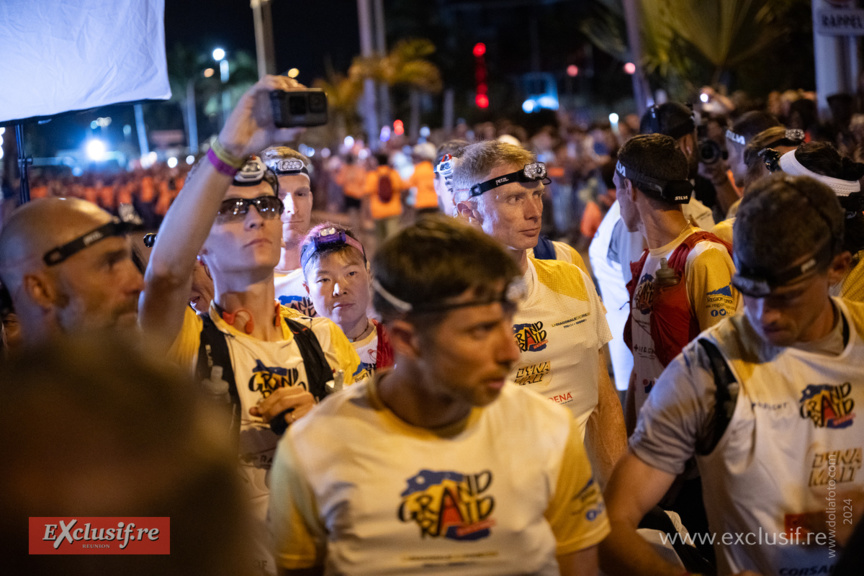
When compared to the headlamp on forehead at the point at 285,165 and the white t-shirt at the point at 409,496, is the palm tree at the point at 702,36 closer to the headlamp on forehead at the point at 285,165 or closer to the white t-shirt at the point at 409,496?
the headlamp on forehead at the point at 285,165

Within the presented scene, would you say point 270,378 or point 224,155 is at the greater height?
point 224,155

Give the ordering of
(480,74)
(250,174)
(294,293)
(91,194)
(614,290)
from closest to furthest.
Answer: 1. (250,174)
2. (294,293)
3. (614,290)
4. (91,194)
5. (480,74)

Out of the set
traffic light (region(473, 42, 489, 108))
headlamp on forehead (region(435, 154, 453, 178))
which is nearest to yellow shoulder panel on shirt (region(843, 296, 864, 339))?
headlamp on forehead (region(435, 154, 453, 178))

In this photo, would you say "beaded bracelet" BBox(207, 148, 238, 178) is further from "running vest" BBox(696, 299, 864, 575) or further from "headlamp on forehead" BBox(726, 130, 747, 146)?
"headlamp on forehead" BBox(726, 130, 747, 146)

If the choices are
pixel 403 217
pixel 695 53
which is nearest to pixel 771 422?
pixel 695 53

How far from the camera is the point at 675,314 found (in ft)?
13.7

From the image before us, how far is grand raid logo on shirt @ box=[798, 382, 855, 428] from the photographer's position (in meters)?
→ 2.59

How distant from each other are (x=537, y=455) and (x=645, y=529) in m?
1.11

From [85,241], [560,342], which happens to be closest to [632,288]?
[560,342]

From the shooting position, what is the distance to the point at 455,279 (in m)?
2.20

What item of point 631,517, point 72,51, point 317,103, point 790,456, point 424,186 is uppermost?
point 72,51

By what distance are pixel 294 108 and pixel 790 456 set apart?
193 cm

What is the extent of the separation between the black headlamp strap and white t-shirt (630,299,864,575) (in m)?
1.91

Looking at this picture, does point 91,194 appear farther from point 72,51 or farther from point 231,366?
point 231,366
